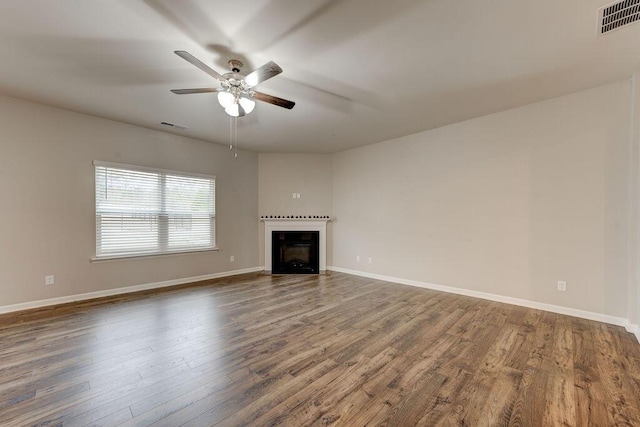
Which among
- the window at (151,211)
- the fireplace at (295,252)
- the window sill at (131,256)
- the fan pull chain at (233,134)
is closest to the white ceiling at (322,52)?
the fan pull chain at (233,134)

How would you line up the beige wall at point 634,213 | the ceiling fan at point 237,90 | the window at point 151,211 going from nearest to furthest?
the ceiling fan at point 237,90 → the beige wall at point 634,213 → the window at point 151,211

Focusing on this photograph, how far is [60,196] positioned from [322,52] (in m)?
4.13

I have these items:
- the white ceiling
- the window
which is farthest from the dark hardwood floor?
the white ceiling

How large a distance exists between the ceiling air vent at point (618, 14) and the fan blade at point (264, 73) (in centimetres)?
248

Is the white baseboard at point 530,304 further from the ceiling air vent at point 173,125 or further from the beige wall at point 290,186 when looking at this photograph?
the ceiling air vent at point 173,125

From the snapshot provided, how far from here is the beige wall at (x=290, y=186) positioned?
612 centimetres

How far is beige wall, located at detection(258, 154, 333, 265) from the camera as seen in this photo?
20.1 ft

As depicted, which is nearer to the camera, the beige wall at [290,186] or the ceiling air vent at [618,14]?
the ceiling air vent at [618,14]

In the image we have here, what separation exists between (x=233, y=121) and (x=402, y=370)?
3971 mm

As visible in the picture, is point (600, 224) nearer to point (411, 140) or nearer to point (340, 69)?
point (411, 140)

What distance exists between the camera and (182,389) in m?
1.90

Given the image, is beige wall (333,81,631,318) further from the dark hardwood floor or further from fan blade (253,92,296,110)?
fan blade (253,92,296,110)

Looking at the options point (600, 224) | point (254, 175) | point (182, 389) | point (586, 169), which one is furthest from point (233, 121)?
point (600, 224)

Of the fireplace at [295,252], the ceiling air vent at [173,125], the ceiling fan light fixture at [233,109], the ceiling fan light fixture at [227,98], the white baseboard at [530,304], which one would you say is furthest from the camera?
the fireplace at [295,252]
